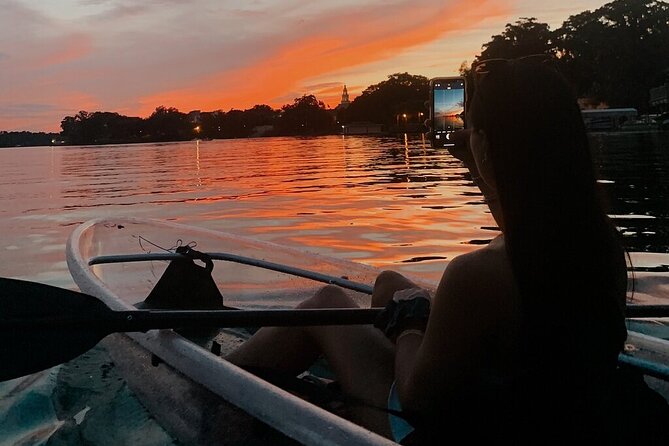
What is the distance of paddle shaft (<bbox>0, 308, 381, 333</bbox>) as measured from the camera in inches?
126

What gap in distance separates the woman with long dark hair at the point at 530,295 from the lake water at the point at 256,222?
295 millimetres

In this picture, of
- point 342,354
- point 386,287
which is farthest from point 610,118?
point 342,354

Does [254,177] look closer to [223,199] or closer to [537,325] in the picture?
[223,199]

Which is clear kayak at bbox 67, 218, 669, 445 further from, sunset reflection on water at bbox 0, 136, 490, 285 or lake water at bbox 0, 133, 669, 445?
sunset reflection on water at bbox 0, 136, 490, 285

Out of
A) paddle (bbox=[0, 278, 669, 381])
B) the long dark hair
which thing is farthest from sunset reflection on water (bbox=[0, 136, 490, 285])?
the long dark hair

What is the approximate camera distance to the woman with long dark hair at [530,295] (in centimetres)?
198

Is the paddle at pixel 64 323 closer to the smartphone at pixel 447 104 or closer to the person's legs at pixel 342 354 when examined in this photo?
the person's legs at pixel 342 354

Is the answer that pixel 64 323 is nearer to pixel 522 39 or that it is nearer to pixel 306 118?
pixel 522 39

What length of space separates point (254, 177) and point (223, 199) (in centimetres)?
891

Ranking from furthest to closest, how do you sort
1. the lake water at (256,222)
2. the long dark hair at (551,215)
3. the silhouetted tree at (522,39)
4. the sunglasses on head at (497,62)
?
1. the silhouetted tree at (522,39)
2. the lake water at (256,222)
3. the sunglasses on head at (497,62)
4. the long dark hair at (551,215)

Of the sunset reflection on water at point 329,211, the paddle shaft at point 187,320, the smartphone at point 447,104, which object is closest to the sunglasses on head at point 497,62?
the smartphone at point 447,104

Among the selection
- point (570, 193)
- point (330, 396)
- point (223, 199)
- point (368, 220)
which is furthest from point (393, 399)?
point (223, 199)

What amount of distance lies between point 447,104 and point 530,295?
176 cm

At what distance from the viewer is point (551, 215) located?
198cm
